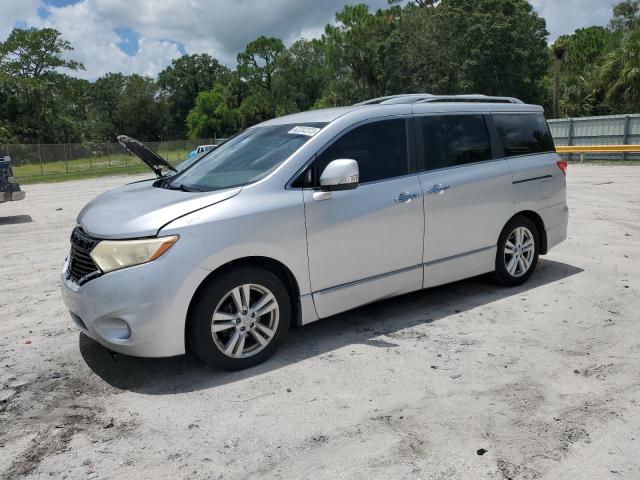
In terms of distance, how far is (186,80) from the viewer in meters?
96.3

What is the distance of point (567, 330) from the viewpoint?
4.50 metres

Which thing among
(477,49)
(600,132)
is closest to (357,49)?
(477,49)

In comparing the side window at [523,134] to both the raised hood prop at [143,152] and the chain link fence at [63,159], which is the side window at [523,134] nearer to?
the raised hood prop at [143,152]

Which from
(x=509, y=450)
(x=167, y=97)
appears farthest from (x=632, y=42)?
(x=167, y=97)

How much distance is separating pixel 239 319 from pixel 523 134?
3.74 meters

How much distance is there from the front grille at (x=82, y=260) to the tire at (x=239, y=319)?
0.75 meters

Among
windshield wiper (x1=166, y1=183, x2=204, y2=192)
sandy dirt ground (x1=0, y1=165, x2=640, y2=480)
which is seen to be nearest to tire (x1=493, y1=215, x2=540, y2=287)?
sandy dirt ground (x1=0, y1=165, x2=640, y2=480)

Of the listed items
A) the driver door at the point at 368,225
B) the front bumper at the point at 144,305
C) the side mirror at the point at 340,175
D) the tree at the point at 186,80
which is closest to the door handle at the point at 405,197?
the driver door at the point at 368,225

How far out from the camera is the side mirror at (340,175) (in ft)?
13.1

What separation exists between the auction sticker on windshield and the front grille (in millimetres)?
1775

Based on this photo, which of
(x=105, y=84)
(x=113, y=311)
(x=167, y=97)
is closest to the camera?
(x=113, y=311)

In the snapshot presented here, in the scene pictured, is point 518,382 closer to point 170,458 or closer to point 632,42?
point 170,458

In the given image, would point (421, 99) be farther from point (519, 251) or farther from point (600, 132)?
point (600, 132)

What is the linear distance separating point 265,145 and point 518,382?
267 cm
